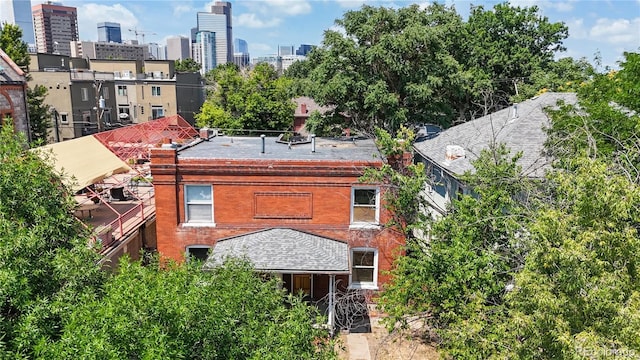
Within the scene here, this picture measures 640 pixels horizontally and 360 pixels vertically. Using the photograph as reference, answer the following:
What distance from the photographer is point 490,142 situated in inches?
671

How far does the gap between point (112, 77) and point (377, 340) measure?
49.1 m

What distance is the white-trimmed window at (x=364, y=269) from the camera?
18875 millimetres

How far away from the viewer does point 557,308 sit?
7336mm

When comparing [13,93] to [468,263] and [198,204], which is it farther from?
[468,263]

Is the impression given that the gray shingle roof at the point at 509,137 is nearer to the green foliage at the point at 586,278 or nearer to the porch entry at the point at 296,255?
the porch entry at the point at 296,255

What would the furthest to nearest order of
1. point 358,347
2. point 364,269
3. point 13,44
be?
point 13,44, point 364,269, point 358,347

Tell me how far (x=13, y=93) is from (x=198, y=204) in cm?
1412

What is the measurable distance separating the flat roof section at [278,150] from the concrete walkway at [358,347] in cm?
705

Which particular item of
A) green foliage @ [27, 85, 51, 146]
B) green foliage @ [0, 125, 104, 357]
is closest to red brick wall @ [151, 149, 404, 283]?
green foliage @ [0, 125, 104, 357]

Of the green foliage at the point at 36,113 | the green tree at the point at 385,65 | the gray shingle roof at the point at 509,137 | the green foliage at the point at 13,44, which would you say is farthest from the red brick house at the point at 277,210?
the green foliage at the point at 13,44

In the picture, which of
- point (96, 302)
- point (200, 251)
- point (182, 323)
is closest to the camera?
point (182, 323)

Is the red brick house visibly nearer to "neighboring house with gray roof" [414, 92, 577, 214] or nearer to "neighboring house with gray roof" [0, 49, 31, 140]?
"neighboring house with gray roof" [414, 92, 577, 214]

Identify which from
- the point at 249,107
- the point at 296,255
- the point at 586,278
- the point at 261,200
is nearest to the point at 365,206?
the point at 296,255

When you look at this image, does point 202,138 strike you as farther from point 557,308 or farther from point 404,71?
point 557,308
